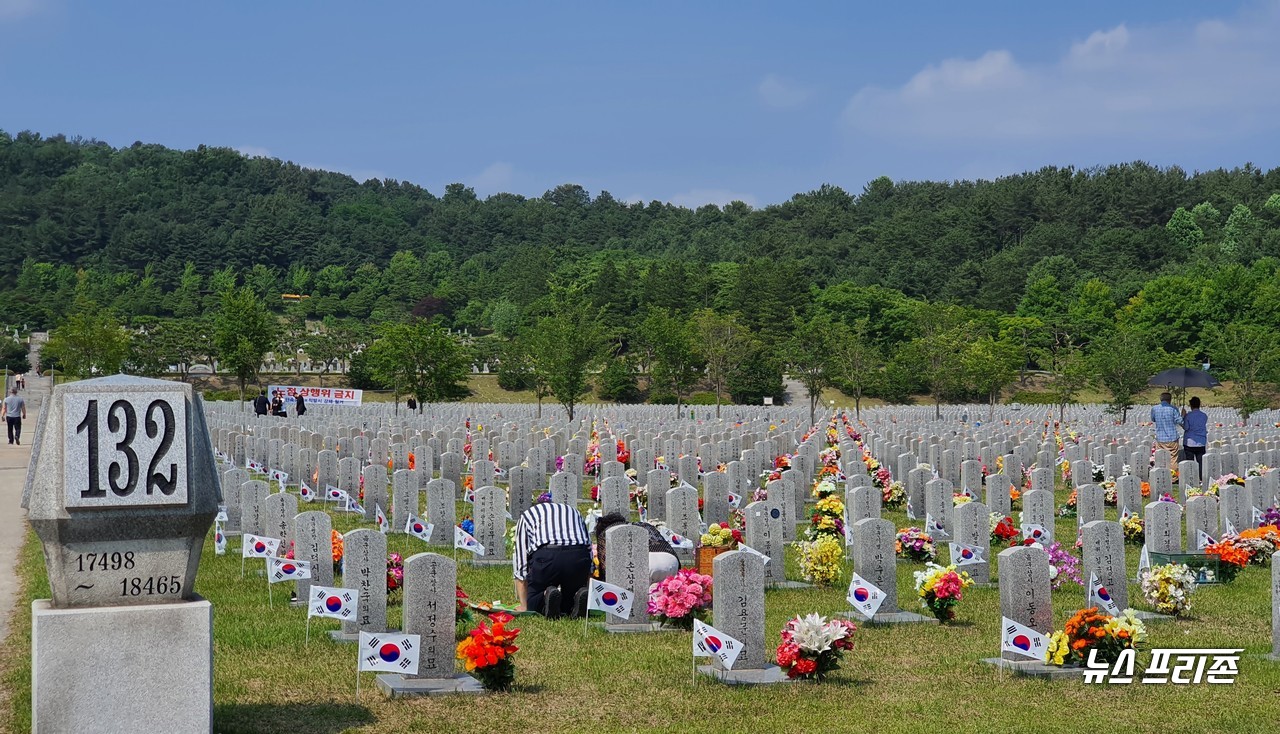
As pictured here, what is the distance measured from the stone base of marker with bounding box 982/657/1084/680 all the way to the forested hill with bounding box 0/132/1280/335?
7777 cm

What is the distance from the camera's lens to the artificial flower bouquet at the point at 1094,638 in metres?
9.44

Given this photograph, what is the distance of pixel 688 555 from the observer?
50.3 feet

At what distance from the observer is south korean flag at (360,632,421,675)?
862 cm

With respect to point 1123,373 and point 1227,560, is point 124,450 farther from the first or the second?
point 1123,373

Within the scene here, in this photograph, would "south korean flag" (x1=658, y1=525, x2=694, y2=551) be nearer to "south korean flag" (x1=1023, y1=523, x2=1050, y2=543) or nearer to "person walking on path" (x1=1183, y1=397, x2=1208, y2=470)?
"south korean flag" (x1=1023, y1=523, x2=1050, y2=543)

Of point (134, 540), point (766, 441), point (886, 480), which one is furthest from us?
point (766, 441)

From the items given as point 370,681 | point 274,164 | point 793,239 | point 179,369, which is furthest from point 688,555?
point 274,164

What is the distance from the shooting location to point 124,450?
7094mm

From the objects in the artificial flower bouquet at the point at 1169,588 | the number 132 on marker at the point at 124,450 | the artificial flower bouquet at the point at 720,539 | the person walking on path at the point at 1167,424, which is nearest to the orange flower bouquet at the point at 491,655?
the number 132 on marker at the point at 124,450

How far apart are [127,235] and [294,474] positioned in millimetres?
140355

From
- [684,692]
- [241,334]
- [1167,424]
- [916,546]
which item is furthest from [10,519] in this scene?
[241,334]

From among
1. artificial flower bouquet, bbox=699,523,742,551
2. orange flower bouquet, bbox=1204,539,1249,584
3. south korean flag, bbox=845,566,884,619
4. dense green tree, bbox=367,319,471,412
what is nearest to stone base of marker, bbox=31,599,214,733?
south korean flag, bbox=845,566,884,619

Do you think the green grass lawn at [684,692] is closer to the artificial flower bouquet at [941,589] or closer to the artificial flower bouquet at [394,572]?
the artificial flower bouquet at [941,589]

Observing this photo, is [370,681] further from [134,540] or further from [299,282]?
[299,282]
